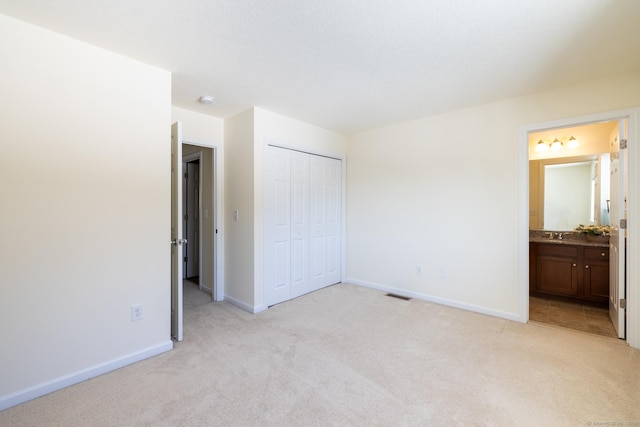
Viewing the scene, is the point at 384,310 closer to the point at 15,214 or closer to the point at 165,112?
the point at 165,112

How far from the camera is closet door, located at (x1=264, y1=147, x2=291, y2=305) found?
11.3ft

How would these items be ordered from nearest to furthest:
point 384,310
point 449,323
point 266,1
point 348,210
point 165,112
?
point 266,1 < point 165,112 < point 449,323 < point 384,310 < point 348,210

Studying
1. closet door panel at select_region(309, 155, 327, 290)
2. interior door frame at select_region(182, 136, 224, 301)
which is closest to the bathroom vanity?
closet door panel at select_region(309, 155, 327, 290)

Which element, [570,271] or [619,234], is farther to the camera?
[570,271]

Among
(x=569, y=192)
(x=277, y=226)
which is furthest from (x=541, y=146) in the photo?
(x=277, y=226)

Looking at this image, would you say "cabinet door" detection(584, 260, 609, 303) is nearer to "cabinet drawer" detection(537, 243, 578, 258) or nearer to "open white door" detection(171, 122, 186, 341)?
"cabinet drawer" detection(537, 243, 578, 258)

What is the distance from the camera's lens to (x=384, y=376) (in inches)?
80.8

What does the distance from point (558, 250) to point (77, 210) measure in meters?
5.22

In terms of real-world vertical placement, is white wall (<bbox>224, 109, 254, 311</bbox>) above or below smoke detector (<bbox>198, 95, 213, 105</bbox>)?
below

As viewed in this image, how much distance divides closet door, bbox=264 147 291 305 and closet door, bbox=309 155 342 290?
17.4 inches

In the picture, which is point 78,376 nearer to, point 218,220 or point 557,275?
point 218,220

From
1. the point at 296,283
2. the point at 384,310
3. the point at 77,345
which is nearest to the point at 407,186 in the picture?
the point at 384,310

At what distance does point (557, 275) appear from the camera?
12.4 feet

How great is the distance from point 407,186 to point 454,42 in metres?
2.07
